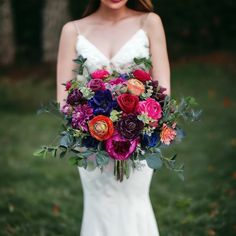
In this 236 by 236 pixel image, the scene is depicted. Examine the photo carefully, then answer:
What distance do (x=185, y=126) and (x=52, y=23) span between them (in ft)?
20.5

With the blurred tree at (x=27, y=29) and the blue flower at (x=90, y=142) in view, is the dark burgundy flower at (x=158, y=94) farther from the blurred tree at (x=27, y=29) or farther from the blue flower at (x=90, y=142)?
the blurred tree at (x=27, y=29)

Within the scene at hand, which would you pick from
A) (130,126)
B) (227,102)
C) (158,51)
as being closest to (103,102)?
(130,126)

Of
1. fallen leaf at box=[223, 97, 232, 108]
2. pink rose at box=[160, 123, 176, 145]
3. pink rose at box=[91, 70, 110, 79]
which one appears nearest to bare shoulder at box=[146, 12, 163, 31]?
pink rose at box=[91, 70, 110, 79]

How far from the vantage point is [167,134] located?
140 inches

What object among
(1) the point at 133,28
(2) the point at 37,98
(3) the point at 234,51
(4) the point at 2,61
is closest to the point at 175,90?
A: (2) the point at 37,98

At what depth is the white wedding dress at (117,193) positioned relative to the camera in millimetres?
4078

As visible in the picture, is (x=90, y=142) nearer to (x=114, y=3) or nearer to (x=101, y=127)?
(x=101, y=127)

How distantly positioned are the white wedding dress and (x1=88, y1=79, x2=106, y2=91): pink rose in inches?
19.1

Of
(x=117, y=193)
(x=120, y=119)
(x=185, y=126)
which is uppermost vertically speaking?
(x=120, y=119)

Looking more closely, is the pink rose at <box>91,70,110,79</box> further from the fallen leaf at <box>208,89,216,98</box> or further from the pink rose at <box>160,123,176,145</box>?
the fallen leaf at <box>208,89,216,98</box>

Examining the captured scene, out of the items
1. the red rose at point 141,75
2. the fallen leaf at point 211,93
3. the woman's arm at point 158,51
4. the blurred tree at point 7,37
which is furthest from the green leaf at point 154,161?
the blurred tree at point 7,37

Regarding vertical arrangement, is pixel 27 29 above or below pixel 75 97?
above

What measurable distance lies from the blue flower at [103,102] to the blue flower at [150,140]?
25 centimetres

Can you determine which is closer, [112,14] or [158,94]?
[158,94]
